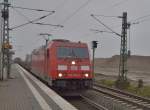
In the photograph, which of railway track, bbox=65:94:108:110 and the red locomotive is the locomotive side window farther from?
railway track, bbox=65:94:108:110

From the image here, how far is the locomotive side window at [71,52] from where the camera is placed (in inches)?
1001

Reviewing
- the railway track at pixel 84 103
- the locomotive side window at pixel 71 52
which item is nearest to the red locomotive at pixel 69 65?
the locomotive side window at pixel 71 52

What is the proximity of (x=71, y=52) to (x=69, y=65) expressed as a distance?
0.99 metres

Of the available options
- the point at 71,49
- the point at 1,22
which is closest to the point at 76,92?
the point at 71,49

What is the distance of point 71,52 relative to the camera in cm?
2552

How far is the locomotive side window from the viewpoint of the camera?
83.4 ft

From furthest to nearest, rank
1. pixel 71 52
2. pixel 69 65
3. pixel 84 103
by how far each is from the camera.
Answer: pixel 71 52, pixel 69 65, pixel 84 103

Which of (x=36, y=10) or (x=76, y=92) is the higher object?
(x=36, y=10)

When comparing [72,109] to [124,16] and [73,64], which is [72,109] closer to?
[73,64]

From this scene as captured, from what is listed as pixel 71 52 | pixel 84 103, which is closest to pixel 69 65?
pixel 71 52

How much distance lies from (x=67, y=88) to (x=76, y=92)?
861mm

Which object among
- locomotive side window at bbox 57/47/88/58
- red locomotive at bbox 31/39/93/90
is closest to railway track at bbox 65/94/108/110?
red locomotive at bbox 31/39/93/90

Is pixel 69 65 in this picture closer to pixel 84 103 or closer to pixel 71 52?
pixel 71 52

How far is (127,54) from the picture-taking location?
116 feet
